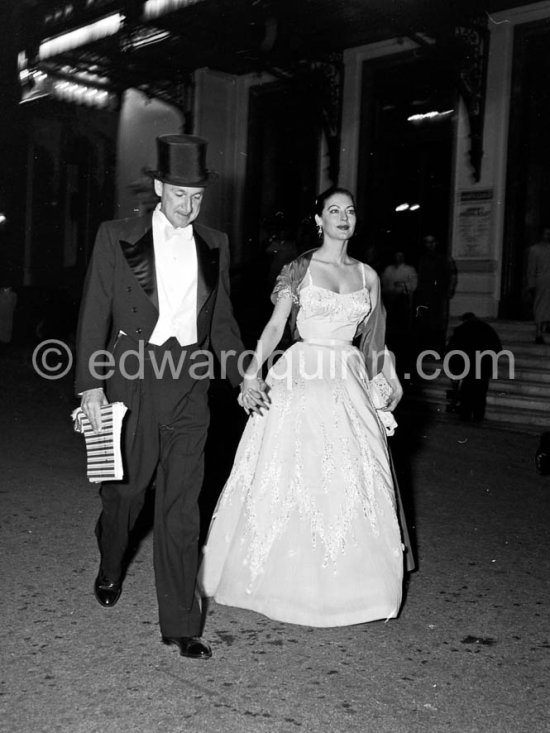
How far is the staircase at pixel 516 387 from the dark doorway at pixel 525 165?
137 cm

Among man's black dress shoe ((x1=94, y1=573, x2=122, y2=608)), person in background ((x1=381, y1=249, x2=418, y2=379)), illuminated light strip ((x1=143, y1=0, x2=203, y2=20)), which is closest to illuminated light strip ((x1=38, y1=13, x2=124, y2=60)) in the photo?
illuminated light strip ((x1=143, y1=0, x2=203, y2=20))

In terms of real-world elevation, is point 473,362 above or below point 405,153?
below

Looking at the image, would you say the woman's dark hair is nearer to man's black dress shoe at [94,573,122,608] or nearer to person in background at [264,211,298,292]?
man's black dress shoe at [94,573,122,608]

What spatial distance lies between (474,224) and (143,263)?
13363 millimetres

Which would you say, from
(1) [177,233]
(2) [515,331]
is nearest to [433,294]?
(2) [515,331]

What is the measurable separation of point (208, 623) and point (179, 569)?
599mm

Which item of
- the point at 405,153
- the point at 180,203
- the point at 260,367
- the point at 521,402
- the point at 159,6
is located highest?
the point at 159,6

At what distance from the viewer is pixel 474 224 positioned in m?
16.5

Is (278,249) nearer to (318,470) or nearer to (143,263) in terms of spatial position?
(318,470)

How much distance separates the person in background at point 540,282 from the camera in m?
14.0

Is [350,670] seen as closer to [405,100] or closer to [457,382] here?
[457,382]

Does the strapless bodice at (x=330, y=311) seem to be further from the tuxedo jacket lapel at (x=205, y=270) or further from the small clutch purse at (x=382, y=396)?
the tuxedo jacket lapel at (x=205, y=270)

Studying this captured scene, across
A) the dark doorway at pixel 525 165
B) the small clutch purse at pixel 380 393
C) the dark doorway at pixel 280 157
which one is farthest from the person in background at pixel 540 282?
the small clutch purse at pixel 380 393

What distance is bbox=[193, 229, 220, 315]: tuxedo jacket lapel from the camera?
13.1ft
